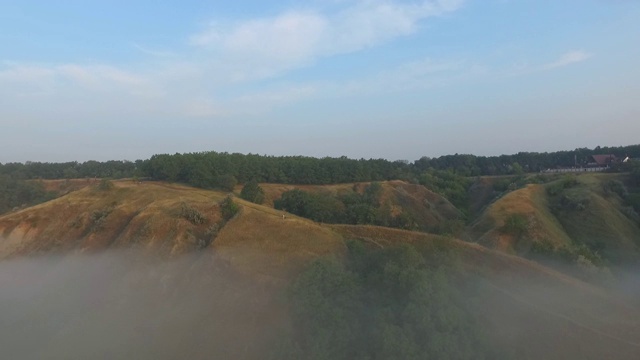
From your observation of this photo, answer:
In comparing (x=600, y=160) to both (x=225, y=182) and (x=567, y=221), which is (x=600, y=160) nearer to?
(x=567, y=221)

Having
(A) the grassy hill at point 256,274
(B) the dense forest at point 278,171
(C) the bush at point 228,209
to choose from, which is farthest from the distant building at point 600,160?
(C) the bush at point 228,209

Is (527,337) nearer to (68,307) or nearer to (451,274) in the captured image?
(451,274)

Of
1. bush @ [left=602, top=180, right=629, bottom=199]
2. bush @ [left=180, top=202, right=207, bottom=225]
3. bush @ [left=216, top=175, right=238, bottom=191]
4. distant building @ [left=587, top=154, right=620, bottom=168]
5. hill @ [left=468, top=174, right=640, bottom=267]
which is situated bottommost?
hill @ [left=468, top=174, right=640, bottom=267]

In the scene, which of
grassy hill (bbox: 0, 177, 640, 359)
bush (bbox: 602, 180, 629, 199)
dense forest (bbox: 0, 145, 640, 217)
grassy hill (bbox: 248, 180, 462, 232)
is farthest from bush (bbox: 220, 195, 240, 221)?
bush (bbox: 602, 180, 629, 199)

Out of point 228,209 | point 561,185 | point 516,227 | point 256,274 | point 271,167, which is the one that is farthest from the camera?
point 271,167

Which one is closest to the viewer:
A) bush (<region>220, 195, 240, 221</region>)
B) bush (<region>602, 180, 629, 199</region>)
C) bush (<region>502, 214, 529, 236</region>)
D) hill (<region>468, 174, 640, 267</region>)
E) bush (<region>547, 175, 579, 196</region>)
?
bush (<region>220, 195, 240, 221</region>)

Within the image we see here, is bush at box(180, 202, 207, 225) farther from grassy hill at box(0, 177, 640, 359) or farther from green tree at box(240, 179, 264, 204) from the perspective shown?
green tree at box(240, 179, 264, 204)

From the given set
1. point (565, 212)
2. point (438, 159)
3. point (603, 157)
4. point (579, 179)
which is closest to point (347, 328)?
point (565, 212)

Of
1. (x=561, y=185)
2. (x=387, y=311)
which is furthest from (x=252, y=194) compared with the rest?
(x=561, y=185)

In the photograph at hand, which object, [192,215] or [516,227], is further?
[516,227]

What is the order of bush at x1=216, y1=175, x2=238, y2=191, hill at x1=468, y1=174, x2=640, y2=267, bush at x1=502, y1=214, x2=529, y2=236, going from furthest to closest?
1. bush at x1=216, y1=175, x2=238, y2=191
2. bush at x1=502, y1=214, x2=529, y2=236
3. hill at x1=468, y1=174, x2=640, y2=267

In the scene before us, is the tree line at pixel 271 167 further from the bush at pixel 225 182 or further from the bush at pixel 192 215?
the bush at pixel 192 215
